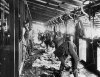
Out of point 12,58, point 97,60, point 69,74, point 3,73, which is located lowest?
point 69,74

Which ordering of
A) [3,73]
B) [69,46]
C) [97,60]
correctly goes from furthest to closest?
[97,60], [69,46], [3,73]

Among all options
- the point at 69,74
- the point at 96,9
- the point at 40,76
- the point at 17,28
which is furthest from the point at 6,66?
the point at 96,9

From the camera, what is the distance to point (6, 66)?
3451mm

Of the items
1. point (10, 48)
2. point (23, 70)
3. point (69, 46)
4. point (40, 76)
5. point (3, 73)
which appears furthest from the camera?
point (23, 70)

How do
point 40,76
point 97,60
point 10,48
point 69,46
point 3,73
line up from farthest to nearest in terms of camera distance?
1. point 97,60
2. point 40,76
3. point 69,46
4. point 10,48
5. point 3,73

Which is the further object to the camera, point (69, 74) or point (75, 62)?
point (69, 74)

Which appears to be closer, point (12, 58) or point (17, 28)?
point (12, 58)

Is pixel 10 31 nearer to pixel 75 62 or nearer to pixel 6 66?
pixel 6 66

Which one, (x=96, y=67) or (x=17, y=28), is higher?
(x=17, y=28)

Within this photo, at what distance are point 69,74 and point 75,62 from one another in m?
1.53

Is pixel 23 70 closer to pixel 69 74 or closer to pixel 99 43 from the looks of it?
pixel 69 74

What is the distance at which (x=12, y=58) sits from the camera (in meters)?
3.47

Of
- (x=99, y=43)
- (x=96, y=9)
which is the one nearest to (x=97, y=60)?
(x=99, y=43)

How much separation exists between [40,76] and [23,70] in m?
1.03
